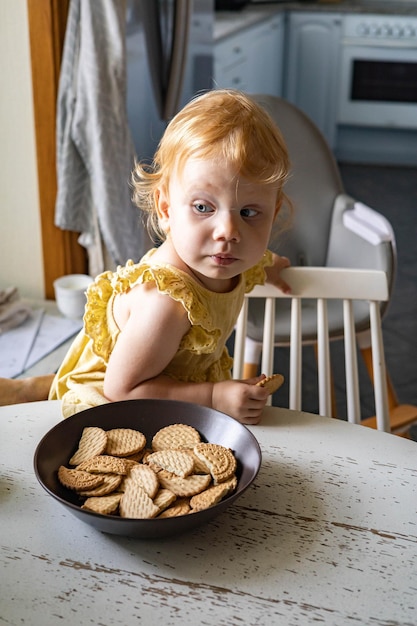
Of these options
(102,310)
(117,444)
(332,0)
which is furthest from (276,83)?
(117,444)

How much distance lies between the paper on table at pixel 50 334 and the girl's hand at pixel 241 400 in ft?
3.73

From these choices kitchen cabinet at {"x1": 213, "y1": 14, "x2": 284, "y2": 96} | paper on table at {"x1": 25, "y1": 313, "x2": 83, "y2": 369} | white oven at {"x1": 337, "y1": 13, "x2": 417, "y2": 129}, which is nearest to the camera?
paper on table at {"x1": 25, "y1": 313, "x2": 83, "y2": 369}

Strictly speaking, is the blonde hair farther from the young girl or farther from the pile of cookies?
the pile of cookies

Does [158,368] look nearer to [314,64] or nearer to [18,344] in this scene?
[18,344]

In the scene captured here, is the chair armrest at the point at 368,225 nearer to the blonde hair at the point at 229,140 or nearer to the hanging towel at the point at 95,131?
the hanging towel at the point at 95,131

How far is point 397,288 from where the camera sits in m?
3.59

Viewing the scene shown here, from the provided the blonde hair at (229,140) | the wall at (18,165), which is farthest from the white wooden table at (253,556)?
the wall at (18,165)

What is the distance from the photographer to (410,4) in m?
5.07

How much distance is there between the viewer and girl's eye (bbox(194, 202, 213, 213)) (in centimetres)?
113

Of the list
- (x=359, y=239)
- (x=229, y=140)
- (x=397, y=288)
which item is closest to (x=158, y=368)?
(x=229, y=140)

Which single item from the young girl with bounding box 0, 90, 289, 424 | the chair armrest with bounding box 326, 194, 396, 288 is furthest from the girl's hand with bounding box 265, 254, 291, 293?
the chair armrest with bounding box 326, 194, 396, 288

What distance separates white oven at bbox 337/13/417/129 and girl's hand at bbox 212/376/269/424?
168 inches

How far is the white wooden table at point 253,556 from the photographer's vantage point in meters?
0.81

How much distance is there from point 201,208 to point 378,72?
14.1 ft
